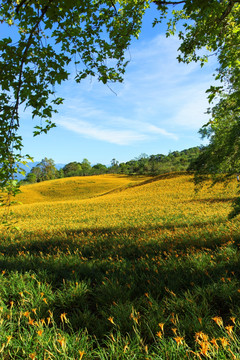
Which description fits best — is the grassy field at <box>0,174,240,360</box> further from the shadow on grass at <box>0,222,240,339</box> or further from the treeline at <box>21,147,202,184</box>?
the treeline at <box>21,147,202,184</box>

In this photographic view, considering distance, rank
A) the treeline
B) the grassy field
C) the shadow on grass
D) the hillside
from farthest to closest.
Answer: the treeline
the hillside
the shadow on grass
the grassy field

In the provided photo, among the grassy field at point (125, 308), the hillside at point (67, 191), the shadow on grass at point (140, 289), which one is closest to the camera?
the grassy field at point (125, 308)

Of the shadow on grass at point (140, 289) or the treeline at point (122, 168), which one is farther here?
the treeline at point (122, 168)

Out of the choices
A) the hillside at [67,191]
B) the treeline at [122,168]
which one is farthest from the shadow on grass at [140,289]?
the treeline at [122,168]

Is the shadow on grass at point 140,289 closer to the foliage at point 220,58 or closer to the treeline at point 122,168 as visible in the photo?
the foliage at point 220,58

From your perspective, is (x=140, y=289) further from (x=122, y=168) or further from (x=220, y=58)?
(x=122, y=168)

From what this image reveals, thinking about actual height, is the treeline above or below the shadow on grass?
above

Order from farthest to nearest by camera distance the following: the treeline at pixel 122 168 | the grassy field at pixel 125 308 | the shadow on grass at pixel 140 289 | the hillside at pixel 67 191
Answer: the treeline at pixel 122 168
the hillside at pixel 67 191
the shadow on grass at pixel 140 289
the grassy field at pixel 125 308

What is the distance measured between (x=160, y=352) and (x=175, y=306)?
32.5 inches

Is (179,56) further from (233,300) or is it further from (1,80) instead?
(233,300)

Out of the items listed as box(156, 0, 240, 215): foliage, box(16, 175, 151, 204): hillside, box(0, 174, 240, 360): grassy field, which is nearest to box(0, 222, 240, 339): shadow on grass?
box(0, 174, 240, 360): grassy field

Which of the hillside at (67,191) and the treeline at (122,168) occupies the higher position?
the treeline at (122,168)

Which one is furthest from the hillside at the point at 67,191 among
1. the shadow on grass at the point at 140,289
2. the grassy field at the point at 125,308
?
the grassy field at the point at 125,308

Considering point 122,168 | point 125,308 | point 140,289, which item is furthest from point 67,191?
point 122,168
